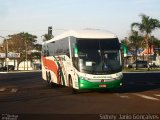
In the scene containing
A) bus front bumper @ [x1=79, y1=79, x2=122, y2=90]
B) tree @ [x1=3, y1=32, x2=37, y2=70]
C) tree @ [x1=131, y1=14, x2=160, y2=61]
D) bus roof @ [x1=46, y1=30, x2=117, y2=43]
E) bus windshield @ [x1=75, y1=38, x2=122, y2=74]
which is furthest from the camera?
tree @ [x1=3, y1=32, x2=37, y2=70]

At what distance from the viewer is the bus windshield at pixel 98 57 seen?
2411cm

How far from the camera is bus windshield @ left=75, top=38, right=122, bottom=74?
24109mm

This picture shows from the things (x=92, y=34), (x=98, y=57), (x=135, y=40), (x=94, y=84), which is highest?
(x=135, y=40)

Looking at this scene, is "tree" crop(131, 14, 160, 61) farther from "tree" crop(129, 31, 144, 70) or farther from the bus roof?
the bus roof

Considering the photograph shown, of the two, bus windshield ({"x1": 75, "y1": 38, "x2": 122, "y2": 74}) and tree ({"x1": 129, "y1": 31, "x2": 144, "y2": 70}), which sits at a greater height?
tree ({"x1": 129, "y1": 31, "x2": 144, "y2": 70})

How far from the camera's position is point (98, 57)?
79.5ft

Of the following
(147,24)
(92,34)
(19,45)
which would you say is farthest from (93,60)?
(19,45)

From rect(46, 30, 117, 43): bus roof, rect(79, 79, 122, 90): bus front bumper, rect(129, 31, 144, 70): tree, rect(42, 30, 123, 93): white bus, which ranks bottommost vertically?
rect(79, 79, 122, 90): bus front bumper

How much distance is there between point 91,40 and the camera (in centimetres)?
2477

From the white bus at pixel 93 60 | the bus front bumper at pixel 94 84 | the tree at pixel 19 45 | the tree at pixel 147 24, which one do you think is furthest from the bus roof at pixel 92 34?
the tree at pixel 19 45

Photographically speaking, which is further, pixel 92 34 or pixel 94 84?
pixel 92 34

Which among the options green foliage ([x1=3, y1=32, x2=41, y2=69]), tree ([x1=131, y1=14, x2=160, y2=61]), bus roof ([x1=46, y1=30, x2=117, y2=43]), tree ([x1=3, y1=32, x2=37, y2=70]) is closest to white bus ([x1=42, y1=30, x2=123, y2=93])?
bus roof ([x1=46, y1=30, x2=117, y2=43])

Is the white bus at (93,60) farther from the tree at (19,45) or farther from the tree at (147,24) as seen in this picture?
the tree at (19,45)

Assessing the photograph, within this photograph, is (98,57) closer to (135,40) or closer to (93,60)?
(93,60)
